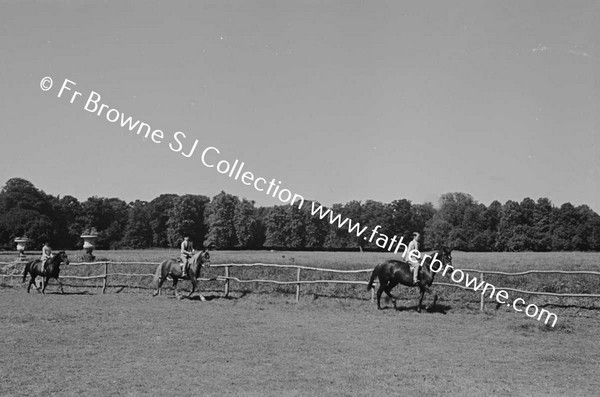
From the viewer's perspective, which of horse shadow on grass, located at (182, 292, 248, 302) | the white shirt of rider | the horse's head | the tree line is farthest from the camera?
the tree line

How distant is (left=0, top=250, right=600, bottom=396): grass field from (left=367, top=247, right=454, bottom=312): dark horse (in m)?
0.81

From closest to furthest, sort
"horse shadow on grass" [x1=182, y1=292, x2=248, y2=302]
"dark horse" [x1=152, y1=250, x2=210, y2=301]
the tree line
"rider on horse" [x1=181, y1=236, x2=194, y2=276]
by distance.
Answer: "dark horse" [x1=152, y1=250, x2=210, y2=301], "rider on horse" [x1=181, y1=236, x2=194, y2=276], "horse shadow on grass" [x1=182, y1=292, x2=248, y2=302], the tree line

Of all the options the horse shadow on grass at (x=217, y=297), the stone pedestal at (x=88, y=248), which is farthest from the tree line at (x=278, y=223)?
the horse shadow on grass at (x=217, y=297)

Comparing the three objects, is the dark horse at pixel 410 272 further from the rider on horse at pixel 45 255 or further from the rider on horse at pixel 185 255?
the rider on horse at pixel 45 255

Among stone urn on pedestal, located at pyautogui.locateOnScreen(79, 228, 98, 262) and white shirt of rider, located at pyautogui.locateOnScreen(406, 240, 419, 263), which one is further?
stone urn on pedestal, located at pyautogui.locateOnScreen(79, 228, 98, 262)

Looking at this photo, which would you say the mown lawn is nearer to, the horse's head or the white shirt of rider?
the white shirt of rider

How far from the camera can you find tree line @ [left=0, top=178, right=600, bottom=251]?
65188mm

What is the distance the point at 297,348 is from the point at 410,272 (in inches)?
291

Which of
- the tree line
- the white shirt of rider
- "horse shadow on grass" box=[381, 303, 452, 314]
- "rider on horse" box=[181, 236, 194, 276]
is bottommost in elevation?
"horse shadow on grass" box=[381, 303, 452, 314]

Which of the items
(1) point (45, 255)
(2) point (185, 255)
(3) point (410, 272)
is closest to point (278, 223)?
(1) point (45, 255)

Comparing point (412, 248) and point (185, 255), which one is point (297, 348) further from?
point (185, 255)

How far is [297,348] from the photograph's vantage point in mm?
11336

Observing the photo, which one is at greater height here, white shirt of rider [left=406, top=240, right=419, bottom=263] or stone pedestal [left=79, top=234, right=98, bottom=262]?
white shirt of rider [left=406, top=240, right=419, bottom=263]

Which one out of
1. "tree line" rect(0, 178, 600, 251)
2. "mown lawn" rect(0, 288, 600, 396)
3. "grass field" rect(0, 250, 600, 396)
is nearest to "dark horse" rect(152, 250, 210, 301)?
"grass field" rect(0, 250, 600, 396)
